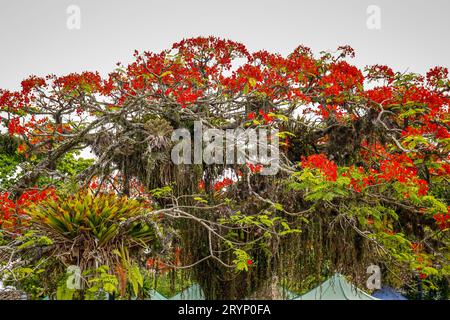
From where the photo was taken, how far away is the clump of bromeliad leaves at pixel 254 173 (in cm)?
645

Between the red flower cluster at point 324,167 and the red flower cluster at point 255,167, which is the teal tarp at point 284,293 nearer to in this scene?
the red flower cluster at point 255,167

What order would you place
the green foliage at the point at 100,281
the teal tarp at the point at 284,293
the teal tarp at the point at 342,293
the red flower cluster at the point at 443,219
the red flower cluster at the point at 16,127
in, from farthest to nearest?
the teal tarp at the point at 342,293
the red flower cluster at the point at 16,127
the teal tarp at the point at 284,293
the red flower cluster at the point at 443,219
the green foliage at the point at 100,281

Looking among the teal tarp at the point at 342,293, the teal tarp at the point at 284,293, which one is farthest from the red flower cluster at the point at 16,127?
the teal tarp at the point at 342,293

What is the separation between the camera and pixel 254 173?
7.61 meters

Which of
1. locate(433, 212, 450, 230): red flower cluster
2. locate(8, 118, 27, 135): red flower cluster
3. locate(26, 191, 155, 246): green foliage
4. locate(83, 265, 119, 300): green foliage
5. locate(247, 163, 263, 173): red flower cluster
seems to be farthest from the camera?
locate(8, 118, 27, 135): red flower cluster

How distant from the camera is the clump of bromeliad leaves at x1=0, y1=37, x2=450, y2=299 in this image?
6.45 m

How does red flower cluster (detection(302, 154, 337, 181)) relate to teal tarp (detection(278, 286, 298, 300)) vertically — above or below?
above

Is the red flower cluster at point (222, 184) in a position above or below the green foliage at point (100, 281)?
above

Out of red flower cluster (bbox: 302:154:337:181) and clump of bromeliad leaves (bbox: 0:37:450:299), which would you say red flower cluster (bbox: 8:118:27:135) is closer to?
clump of bromeliad leaves (bbox: 0:37:450:299)

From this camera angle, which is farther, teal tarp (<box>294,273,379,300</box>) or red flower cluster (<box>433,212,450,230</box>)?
teal tarp (<box>294,273,379,300</box>)

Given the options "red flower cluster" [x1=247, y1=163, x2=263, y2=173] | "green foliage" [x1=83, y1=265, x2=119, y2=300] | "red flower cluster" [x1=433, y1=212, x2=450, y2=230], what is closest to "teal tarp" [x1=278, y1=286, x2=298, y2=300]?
"red flower cluster" [x1=247, y1=163, x2=263, y2=173]

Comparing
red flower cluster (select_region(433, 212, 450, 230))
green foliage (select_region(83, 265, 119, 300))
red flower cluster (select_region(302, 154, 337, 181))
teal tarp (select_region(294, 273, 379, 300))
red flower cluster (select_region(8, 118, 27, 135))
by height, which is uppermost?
red flower cluster (select_region(8, 118, 27, 135))

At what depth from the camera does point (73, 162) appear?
14148 mm

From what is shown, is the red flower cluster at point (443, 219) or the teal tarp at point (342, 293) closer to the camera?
the red flower cluster at point (443, 219)
